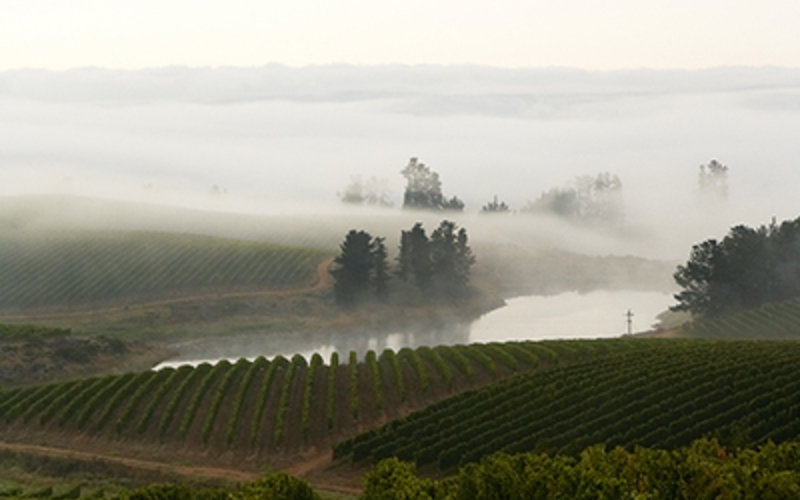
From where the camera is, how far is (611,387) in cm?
4753

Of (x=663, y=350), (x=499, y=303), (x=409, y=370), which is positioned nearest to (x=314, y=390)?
(x=409, y=370)

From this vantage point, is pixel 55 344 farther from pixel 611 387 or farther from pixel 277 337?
pixel 611 387

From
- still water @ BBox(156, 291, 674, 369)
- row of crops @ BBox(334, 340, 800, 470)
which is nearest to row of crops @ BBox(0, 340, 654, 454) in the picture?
row of crops @ BBox(334, 340, 800, 470)

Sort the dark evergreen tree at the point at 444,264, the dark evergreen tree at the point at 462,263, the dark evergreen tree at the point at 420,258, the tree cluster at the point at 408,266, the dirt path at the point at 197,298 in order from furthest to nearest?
the dark evergreen tree at the point at 462,263, the dark evergreen tree at the point at 444,264, the dark evergreen tree at the point at 420,258, the tree cluster at the point at 408,266, the dirt path at the point at 197,298

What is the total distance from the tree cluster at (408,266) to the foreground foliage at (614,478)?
71077 mm

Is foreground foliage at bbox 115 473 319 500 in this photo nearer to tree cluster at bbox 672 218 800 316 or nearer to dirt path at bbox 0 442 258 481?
dirt path at bbox 0 442 258 481

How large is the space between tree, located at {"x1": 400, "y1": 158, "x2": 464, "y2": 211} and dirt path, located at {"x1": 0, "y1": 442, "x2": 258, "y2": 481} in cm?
13804

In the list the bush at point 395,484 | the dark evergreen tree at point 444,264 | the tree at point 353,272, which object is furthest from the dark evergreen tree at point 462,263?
the bush at point 395,484

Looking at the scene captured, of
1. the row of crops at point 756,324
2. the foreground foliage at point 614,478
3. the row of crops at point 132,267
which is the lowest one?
the row of crops at point 756,324

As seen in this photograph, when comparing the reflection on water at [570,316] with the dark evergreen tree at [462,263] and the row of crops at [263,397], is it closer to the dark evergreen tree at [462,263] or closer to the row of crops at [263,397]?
the dark evergreen tree at [462,263]

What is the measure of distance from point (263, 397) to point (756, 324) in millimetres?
51774

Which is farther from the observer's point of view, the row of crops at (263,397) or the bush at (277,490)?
the row of crops at (263,397)

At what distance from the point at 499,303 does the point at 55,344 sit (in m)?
57.1

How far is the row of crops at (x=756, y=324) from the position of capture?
79875mm
